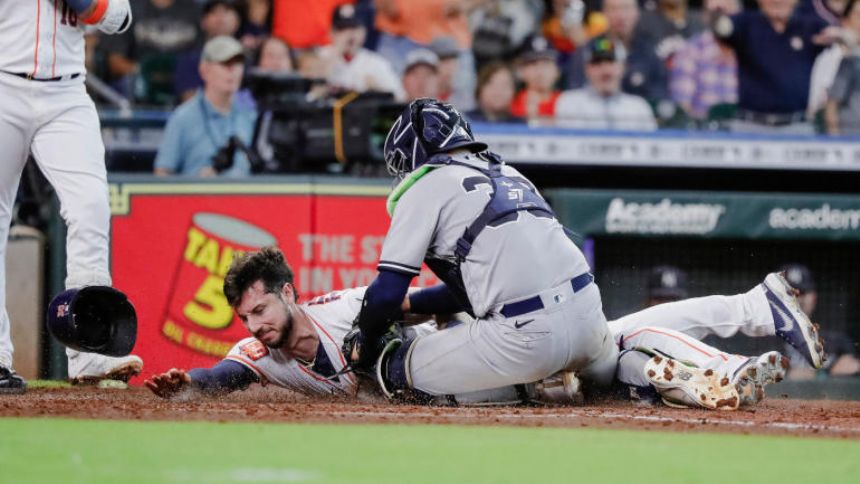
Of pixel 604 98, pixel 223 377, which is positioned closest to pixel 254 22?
pixel 604 98

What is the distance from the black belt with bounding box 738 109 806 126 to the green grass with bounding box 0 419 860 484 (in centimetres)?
586

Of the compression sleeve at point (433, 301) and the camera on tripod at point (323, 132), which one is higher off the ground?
the camera on tripod at point (323, 132)

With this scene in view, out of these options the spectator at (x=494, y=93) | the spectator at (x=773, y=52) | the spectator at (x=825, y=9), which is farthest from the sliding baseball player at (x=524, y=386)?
the spectator at (x=825, y=9)

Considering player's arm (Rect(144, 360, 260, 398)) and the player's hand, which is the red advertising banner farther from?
the player's hand

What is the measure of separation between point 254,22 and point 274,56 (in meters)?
0.52

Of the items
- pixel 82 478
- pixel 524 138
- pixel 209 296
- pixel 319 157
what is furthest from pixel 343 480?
pixel 524 138

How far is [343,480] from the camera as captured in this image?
3.13 metres

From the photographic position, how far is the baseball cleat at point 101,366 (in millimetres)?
6133

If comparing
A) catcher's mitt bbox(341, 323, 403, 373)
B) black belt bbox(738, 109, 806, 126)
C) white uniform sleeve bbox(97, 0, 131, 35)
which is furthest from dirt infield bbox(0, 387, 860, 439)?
black belt bbox(738, 109, 806, 126)

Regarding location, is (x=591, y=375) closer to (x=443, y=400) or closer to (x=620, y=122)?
(x=443, y=400)

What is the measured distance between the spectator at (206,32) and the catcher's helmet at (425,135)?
14.7ft

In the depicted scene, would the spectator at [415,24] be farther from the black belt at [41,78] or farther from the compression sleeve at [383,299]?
the compression sleeve at [383,299]

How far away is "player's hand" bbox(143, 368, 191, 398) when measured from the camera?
5.25 m

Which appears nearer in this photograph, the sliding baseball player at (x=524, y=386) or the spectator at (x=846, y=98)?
the sliding baseball player at (x=524, y=386)
